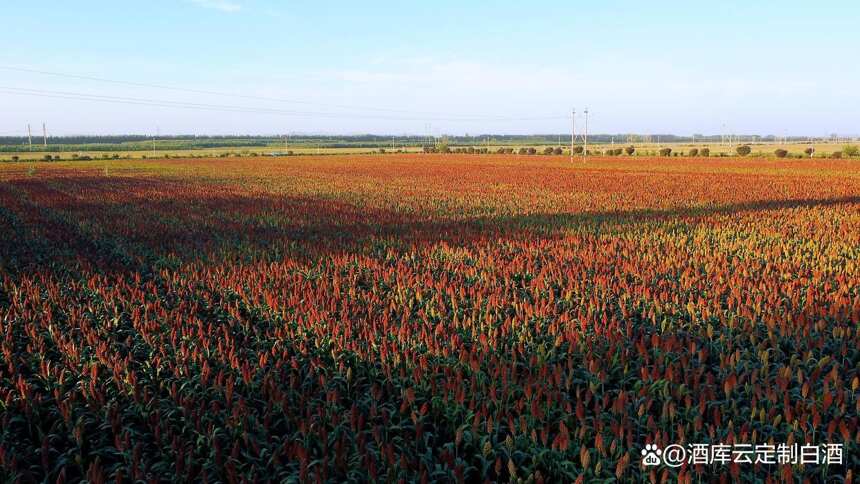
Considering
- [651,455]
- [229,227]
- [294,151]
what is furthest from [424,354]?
[294,151]

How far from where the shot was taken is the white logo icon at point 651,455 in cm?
368

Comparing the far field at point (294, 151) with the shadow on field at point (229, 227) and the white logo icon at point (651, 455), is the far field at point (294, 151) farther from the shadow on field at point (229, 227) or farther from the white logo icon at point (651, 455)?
the white logo icon at point (651, 455)

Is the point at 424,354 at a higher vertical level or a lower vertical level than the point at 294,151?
lower

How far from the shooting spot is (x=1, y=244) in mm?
12695

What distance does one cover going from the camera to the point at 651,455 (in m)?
3.72

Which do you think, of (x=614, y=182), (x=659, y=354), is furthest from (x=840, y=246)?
(x=614, y=182)

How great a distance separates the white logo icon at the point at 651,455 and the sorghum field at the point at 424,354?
58 millimetres

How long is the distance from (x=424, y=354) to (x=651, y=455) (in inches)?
85.8

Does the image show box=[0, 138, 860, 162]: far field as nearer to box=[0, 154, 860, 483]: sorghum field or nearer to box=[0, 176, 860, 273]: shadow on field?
box=[0, 176, 860, 273]: shadow on field

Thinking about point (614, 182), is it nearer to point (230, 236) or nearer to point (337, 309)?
point (230, 236)

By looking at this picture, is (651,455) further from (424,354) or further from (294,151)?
(294,151)

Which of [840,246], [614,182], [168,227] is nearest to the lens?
[840,246]

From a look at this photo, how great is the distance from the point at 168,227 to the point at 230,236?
8.46 feet

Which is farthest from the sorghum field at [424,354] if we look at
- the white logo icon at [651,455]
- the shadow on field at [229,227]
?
the shadow on field at [229,227]
